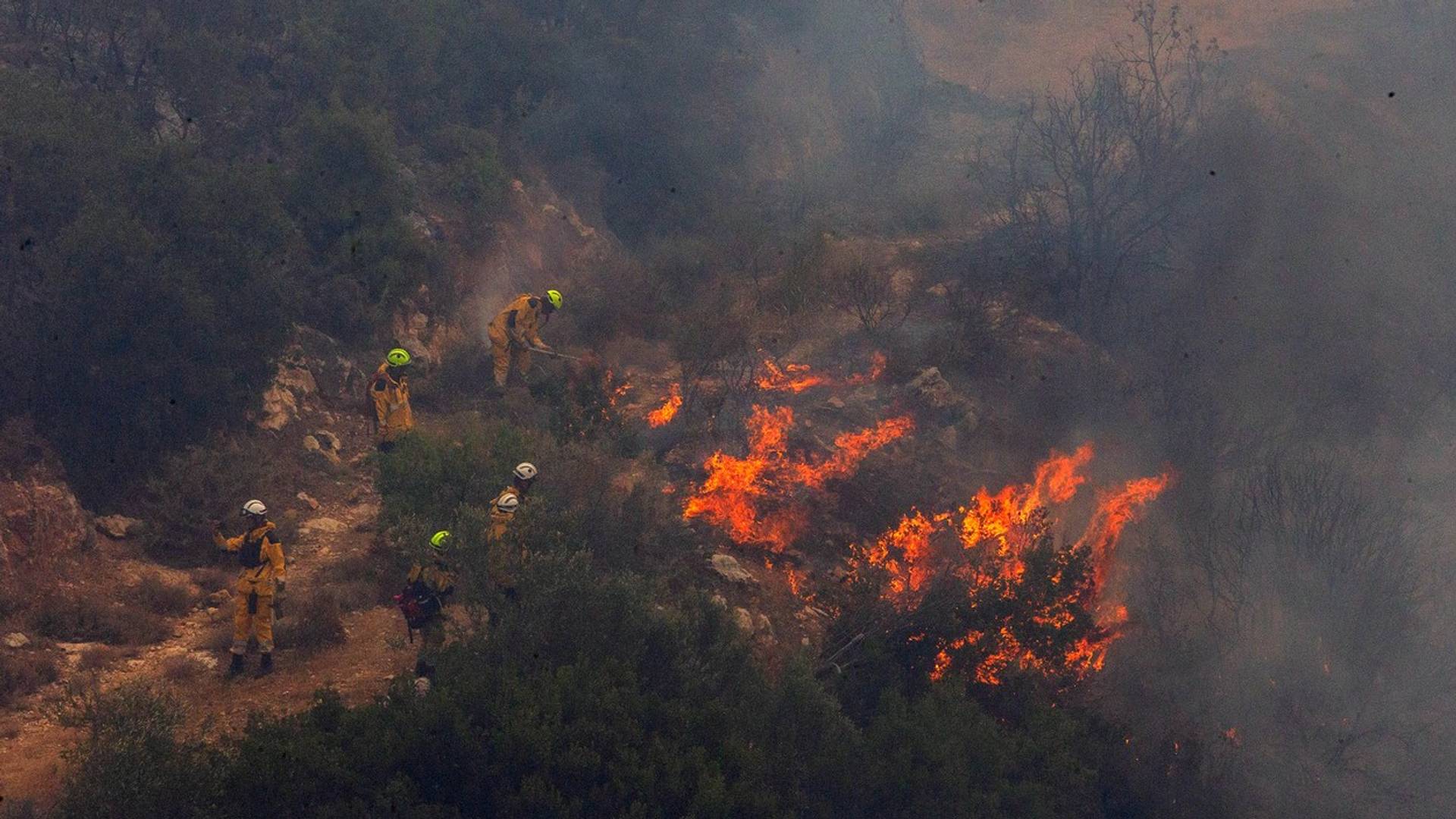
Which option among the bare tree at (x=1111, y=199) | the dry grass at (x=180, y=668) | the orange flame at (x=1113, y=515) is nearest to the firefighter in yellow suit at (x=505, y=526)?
the dry grass at (x=180, y=668)

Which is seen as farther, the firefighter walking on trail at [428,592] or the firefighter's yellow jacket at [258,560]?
the firefighter walking on trail at [428,592]

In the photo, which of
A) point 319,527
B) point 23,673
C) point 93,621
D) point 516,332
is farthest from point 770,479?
point 23,673

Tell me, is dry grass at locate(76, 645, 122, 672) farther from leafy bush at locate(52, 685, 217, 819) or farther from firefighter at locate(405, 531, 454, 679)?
firefighter at locate(405, 531, 454, 679)

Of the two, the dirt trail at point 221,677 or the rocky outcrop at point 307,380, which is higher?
the rocky outcrop at point 307,380

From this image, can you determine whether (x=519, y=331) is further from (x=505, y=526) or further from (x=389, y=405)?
(x=505, y=526)

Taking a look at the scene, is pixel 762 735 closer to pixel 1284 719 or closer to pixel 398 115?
pixel 1284 719

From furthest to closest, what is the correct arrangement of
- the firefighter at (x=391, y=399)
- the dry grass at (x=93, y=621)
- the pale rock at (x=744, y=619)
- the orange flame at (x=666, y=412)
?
1. the orange flame at (x=666, y=412)
2. the firefighter at (x=391, y=399)
3. the pale rock at (x=744, y=619)
4. the dry grass at (x=93, y=621)

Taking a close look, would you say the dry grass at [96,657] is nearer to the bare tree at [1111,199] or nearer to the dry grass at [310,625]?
the dry grass at [310,625]
